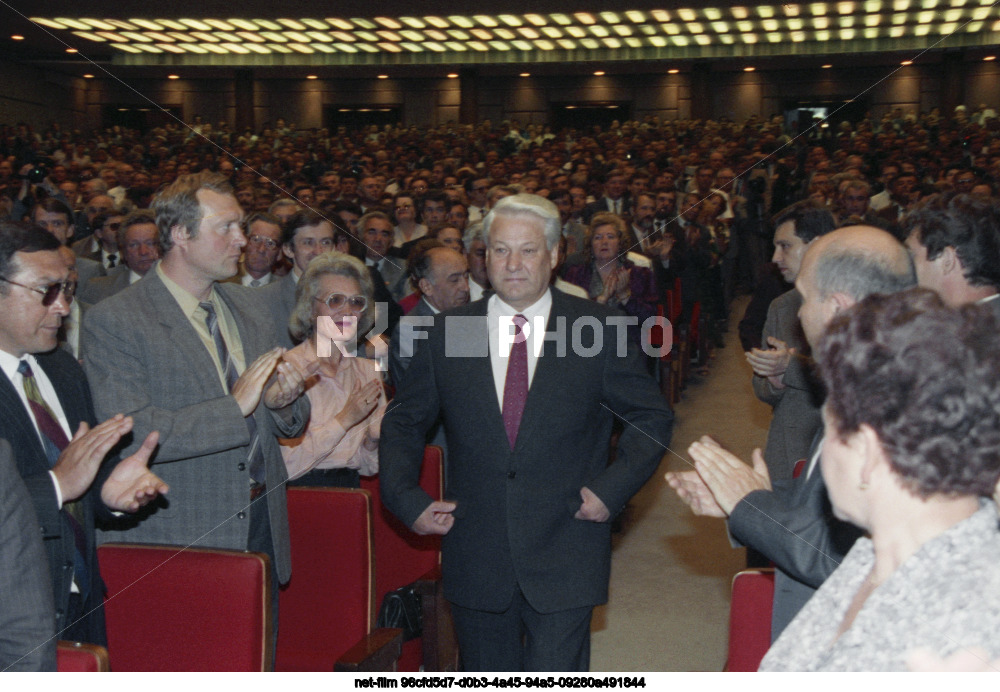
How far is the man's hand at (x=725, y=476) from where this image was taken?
1.79m

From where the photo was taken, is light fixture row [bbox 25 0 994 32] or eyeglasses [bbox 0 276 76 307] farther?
light fixture row [bbox 25 0 994 32]

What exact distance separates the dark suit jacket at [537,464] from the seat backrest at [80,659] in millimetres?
785

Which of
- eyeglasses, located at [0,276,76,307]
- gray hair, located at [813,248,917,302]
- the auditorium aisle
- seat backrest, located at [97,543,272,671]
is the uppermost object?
gray hair, located at [813,248,917,302]

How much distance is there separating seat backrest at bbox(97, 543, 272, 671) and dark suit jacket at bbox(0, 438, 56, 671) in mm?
547

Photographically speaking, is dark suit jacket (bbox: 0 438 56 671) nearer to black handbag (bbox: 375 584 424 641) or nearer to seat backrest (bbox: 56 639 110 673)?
seat backrest (bbox: 56 639 110 673)

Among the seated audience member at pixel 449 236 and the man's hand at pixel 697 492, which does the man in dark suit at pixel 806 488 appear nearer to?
the man's hand at pixel 697 492

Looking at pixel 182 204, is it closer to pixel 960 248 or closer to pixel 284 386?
pixel 284 386

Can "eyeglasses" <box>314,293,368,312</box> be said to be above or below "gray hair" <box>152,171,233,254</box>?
below

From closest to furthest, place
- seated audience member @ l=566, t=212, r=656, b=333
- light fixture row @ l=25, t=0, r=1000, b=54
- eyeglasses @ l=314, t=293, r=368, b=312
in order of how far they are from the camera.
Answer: eyeglasses @ l=314, t=293, r=368, b=312 < seated audience member @ l=566, t=212, r=656, b=333 < light fixture row @ l=25, t=0, r=1000, b=54

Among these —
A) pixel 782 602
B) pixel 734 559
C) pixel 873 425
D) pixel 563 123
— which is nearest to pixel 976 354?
pixel 873 425

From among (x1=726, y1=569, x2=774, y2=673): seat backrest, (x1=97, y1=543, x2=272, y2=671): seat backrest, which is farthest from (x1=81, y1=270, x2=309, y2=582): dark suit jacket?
(x1=726, y1=569, x2=774, y2=673): seat backrest

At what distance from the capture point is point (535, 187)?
8.93 m

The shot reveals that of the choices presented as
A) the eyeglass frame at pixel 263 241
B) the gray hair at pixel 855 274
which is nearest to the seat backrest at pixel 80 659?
the gray hair at pixel 855 274

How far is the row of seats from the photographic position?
2074 millimetres
